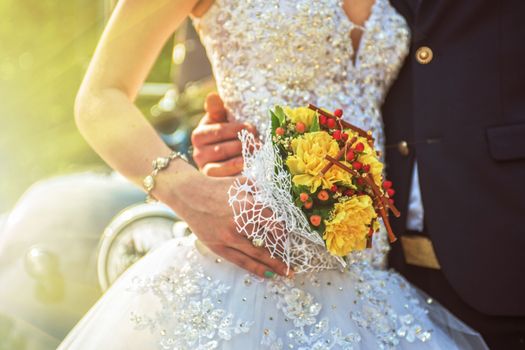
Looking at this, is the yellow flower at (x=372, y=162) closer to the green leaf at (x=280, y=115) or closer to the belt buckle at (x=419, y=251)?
the green leaf at (x=280, y=115)

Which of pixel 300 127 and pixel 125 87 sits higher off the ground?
pixel 125 87

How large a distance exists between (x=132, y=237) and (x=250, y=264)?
0.57 meters

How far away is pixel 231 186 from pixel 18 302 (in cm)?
95

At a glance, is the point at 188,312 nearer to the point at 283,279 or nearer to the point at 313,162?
the point at 283,279

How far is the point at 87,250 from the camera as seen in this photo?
189 cm

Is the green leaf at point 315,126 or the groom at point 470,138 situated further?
the groom at point 470,138

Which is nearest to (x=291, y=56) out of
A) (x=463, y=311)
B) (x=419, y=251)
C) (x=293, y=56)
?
(x=293, y=56)

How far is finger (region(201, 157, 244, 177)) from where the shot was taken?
151 cm

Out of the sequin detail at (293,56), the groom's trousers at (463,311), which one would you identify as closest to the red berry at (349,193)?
the sequin detail at (293,56)

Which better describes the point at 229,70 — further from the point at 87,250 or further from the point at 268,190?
the point at 87,250

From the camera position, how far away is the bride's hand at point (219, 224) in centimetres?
132

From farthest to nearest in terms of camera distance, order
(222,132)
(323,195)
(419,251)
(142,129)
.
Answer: (419,251), (222,132), (142,129), (323,195)

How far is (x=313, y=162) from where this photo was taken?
3.90 feet

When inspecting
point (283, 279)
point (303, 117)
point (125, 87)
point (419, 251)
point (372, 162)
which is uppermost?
point (125, 87)
